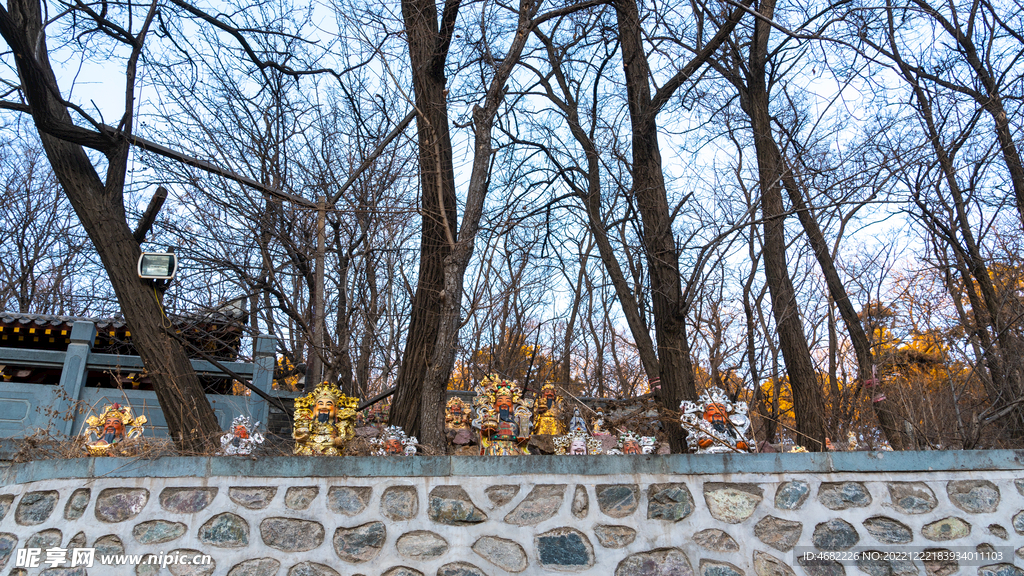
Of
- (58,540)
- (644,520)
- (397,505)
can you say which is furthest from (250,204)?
(644,520)

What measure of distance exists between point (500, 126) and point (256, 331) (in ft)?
14.4

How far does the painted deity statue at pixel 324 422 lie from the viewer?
4.69 metres

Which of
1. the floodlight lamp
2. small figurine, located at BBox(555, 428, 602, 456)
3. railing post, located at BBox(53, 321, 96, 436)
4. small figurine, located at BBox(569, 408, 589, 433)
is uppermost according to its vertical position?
the floodlight lamp

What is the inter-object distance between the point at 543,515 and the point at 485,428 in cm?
114

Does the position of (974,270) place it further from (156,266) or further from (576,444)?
(156,266)

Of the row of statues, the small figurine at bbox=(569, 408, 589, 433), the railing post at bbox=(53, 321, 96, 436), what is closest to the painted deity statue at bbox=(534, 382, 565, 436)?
the row of statues

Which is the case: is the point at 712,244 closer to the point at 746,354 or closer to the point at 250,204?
the point at 250,204

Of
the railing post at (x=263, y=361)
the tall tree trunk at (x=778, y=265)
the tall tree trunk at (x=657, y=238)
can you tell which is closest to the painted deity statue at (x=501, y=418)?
the tall tree trunk at (x=657, y=238)

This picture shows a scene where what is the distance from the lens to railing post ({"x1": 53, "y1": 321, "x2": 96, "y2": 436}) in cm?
777

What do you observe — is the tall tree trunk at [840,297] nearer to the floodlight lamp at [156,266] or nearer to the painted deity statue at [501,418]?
the painted deity statue at [501,418]

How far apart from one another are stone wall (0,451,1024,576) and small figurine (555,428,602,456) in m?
1.04

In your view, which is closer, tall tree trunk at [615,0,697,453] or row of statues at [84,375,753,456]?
row of statues at [84,375,753,456]

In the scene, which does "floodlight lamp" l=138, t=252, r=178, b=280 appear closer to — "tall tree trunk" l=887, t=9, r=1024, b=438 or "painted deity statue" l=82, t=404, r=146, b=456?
"painted deity statue" l=82, t=404, r=146, b=456

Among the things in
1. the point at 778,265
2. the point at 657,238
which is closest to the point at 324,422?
the point at 657,238
